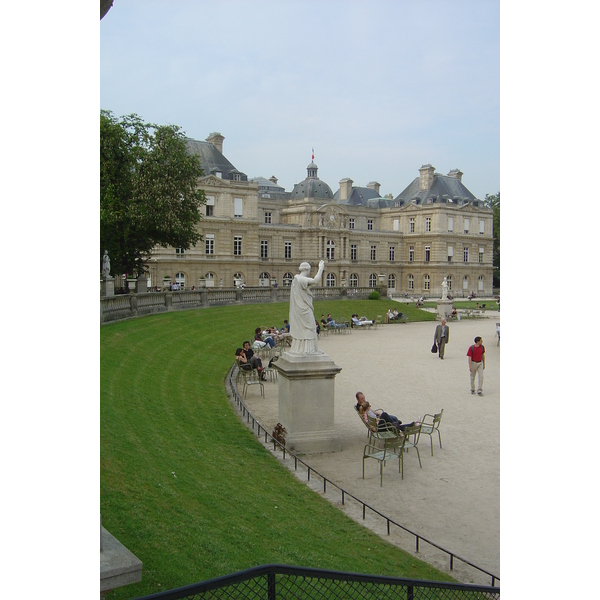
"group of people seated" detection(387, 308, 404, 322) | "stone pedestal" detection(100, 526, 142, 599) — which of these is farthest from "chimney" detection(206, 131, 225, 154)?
"stone pedestal" detection(100, 526, 142, 599)

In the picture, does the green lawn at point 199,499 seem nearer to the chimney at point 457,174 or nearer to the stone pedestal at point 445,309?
the stone pedestal at point 445,309

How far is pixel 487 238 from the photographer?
73.1 meters

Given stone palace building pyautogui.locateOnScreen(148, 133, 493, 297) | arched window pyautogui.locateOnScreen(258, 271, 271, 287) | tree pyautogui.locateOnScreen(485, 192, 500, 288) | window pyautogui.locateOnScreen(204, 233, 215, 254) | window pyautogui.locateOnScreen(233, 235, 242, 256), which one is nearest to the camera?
window pyautogui.locateOnScreen(204, 233, 215, 254)

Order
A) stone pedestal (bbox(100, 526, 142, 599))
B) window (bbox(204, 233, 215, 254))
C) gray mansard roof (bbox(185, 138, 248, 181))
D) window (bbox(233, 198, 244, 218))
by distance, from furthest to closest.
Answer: window (bbox(233, 198, 244, 218)), gray mansard roof (bbox(185, 138, 248, 181)), window (bbox(204, 233, 215, 254)), stone pedestal (bbox(100, 526, 142, 599))

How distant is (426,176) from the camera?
71.4m

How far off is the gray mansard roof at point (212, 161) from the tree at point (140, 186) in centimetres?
2616

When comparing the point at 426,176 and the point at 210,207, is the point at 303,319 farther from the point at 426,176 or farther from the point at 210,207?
the point at 426,176

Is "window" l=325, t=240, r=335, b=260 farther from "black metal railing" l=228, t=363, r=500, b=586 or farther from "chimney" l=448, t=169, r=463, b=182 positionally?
"black metal railing" l=228, t=363, r=500, b=586

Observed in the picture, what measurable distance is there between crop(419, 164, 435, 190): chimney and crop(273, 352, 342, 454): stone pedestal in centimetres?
6336

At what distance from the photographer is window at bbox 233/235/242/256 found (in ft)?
181

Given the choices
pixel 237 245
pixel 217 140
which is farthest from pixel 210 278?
pixel 217 140

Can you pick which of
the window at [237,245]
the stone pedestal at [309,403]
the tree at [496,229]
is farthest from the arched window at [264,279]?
the stone pedestal at [309,403]

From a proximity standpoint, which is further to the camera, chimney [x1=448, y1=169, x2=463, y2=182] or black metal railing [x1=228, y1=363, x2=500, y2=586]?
chimney [x1=448, y1=169, x2=463, y2=182]
